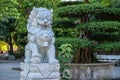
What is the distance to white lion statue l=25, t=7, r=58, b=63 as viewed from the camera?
326 inches

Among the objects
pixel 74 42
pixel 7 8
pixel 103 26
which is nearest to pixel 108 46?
pixel 103 26

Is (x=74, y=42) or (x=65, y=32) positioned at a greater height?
(x=65, y=32)

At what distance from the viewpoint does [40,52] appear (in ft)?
27.9

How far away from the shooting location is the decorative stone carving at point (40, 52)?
8117 millimetres

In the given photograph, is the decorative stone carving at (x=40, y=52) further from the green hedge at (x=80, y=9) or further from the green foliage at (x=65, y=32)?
the green foliage at (x=65, y=32)

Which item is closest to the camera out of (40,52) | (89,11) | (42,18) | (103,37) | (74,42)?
(42,18)

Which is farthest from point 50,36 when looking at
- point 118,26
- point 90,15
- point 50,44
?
point 90,15

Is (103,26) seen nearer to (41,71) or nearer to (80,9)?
(80,9)

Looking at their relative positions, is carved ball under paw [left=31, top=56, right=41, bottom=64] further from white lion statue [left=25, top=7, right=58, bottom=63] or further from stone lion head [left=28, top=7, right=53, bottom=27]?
stone lion head [left=28, top=7, right=53, bottom=27]

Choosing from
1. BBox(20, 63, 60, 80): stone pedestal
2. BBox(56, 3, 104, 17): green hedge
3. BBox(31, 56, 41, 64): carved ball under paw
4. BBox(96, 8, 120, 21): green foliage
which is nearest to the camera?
BBox(20, 63, 60, 80): stone pedestal

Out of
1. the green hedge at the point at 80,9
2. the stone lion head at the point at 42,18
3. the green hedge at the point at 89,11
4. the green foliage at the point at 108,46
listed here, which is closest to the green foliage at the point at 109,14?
the green hedge at the point at 89,11

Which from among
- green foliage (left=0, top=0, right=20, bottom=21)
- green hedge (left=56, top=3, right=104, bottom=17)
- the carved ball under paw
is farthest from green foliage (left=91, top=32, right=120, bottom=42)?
the carved ball under paw

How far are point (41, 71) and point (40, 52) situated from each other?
1.80ft

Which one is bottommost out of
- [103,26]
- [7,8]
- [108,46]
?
[108,46]
